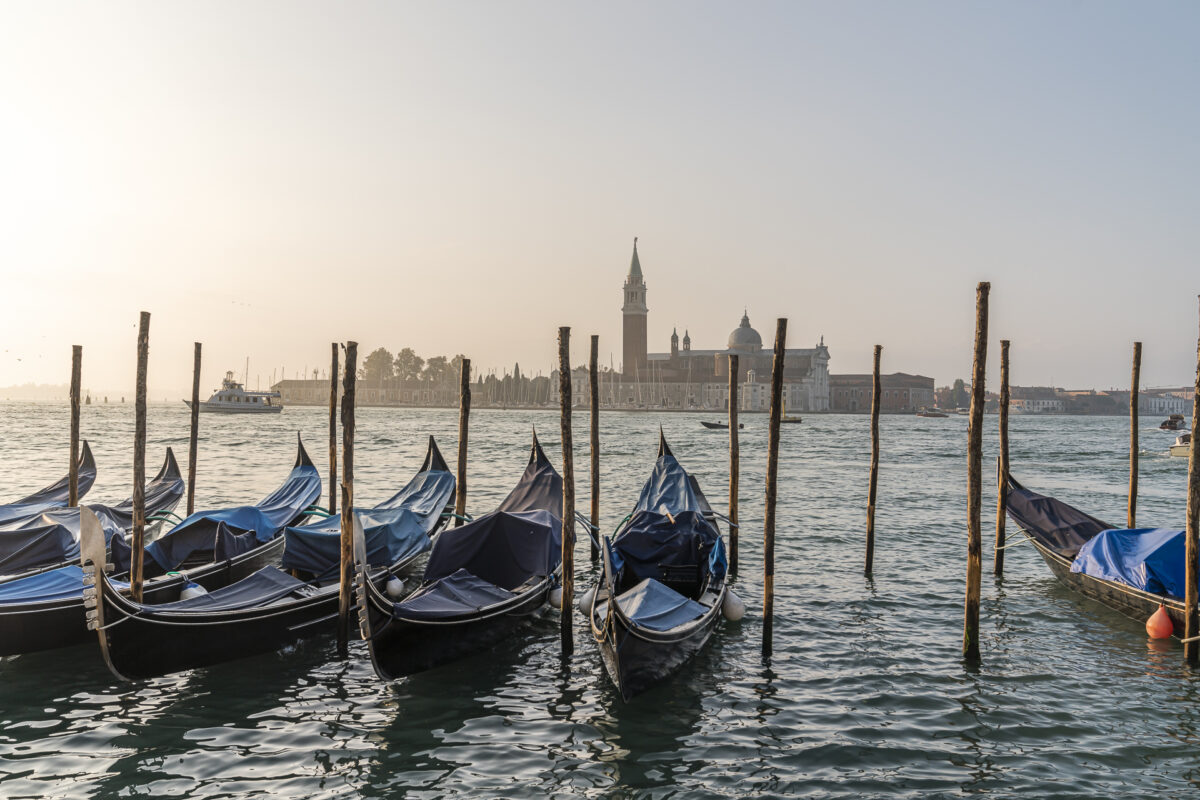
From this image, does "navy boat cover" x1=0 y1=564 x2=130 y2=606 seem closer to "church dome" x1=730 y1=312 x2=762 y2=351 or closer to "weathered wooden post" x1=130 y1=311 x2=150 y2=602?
"weathered wooden post" x1=130 y1=311 x2=150 y2=602

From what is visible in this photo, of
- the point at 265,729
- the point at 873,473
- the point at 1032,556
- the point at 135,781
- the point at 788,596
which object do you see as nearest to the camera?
the point at 135,781

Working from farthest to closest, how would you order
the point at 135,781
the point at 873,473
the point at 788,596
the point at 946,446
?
the point at 946,446
the point at 873,473
the point at 788,596
the point at 135,781

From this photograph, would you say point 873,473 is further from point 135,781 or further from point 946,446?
point 946,446

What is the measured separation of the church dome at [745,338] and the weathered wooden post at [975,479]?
107 meters

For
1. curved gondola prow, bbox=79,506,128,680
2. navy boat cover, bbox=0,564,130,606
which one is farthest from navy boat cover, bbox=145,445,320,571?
curved gondola prow, bbox=79,506,128,680

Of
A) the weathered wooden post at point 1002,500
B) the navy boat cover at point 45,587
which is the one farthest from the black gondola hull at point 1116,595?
the navy boat cover at point 45,587

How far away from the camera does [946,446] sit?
4734 cm

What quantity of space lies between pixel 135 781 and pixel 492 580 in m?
3.87

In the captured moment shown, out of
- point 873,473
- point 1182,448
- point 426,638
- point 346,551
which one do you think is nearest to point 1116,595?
point 873,473

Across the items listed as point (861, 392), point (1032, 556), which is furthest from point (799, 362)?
point (1032, 556)

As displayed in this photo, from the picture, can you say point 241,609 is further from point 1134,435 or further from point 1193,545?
point 1134,435

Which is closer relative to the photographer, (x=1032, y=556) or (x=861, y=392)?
(x=1032, y=556)

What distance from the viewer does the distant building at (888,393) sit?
118 m

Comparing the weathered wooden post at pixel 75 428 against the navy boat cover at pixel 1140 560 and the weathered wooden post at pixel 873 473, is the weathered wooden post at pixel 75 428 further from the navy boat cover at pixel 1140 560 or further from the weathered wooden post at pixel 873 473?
the navy boat cover at pixel 1140 560
